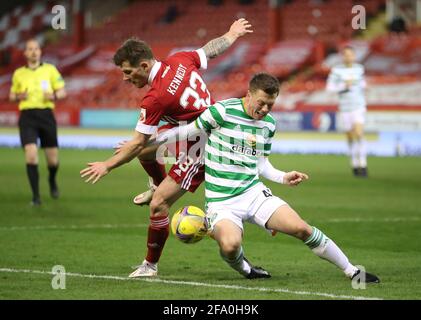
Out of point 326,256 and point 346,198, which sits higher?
point 326,256

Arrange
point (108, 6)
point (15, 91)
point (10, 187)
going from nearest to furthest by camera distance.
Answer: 1. point (15, 91)
2. point (10, 187)
3. point (108, 6)

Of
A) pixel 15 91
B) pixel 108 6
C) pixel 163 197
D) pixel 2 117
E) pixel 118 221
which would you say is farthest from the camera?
pixel 108 6

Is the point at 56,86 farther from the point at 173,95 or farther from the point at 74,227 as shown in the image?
the point at 173,95

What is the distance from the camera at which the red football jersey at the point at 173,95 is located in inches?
Answer: 330

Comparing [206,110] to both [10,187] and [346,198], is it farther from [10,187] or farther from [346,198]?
[10,187]

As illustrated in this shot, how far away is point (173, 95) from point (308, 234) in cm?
173

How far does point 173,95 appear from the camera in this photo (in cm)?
855

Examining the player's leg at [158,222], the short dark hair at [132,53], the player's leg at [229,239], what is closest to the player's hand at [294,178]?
the player's leg at [229,239]

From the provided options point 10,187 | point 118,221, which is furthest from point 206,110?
point 10,187

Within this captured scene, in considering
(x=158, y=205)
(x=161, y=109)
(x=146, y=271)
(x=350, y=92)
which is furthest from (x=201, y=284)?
(x=350, y=92)

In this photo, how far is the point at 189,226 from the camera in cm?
837

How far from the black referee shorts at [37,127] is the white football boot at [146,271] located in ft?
20.3

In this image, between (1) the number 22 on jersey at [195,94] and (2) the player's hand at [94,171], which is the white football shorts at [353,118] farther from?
(2) the player's hand at [94,171]

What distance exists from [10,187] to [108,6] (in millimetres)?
28842
